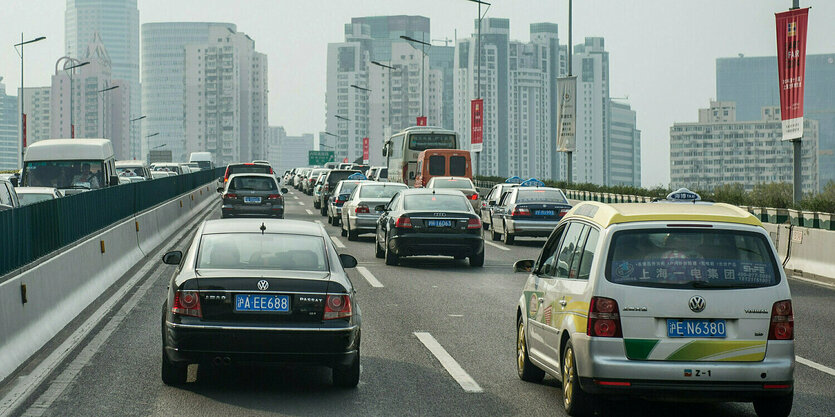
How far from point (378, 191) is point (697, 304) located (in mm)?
21513

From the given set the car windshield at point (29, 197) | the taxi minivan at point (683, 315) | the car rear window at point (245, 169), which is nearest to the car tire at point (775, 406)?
the taxi minivan at point (683, 315)

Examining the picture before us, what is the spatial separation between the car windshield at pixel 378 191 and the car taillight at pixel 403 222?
23.0 feet

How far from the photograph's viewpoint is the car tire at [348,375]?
28.6ft

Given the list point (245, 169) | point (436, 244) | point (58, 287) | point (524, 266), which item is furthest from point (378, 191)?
point (245, 169)

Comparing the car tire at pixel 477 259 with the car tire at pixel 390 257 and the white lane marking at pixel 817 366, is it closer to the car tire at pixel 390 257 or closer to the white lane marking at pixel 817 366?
the car tire at pixel 390 257

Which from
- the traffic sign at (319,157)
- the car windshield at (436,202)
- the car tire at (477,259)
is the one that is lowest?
the car tire at (477,259)

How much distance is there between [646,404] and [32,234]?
8.57m

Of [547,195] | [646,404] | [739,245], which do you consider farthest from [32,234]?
[547,195]

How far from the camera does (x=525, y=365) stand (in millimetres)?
9195

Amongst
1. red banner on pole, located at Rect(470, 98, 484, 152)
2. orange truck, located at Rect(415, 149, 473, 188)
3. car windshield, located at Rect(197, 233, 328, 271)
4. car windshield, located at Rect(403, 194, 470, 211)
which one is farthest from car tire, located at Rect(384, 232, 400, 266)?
red banner on pole, located at Rect(470, 98, 484, 152)

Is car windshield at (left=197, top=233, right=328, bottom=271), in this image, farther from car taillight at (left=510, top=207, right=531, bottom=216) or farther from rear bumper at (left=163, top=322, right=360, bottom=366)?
car taillight at (left=510, top=207, right=531, bottom=216)

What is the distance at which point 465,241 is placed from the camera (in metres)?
21.0

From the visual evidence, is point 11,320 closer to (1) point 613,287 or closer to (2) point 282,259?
(2) point 282,259

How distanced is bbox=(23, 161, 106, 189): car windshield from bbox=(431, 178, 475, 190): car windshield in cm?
1043
